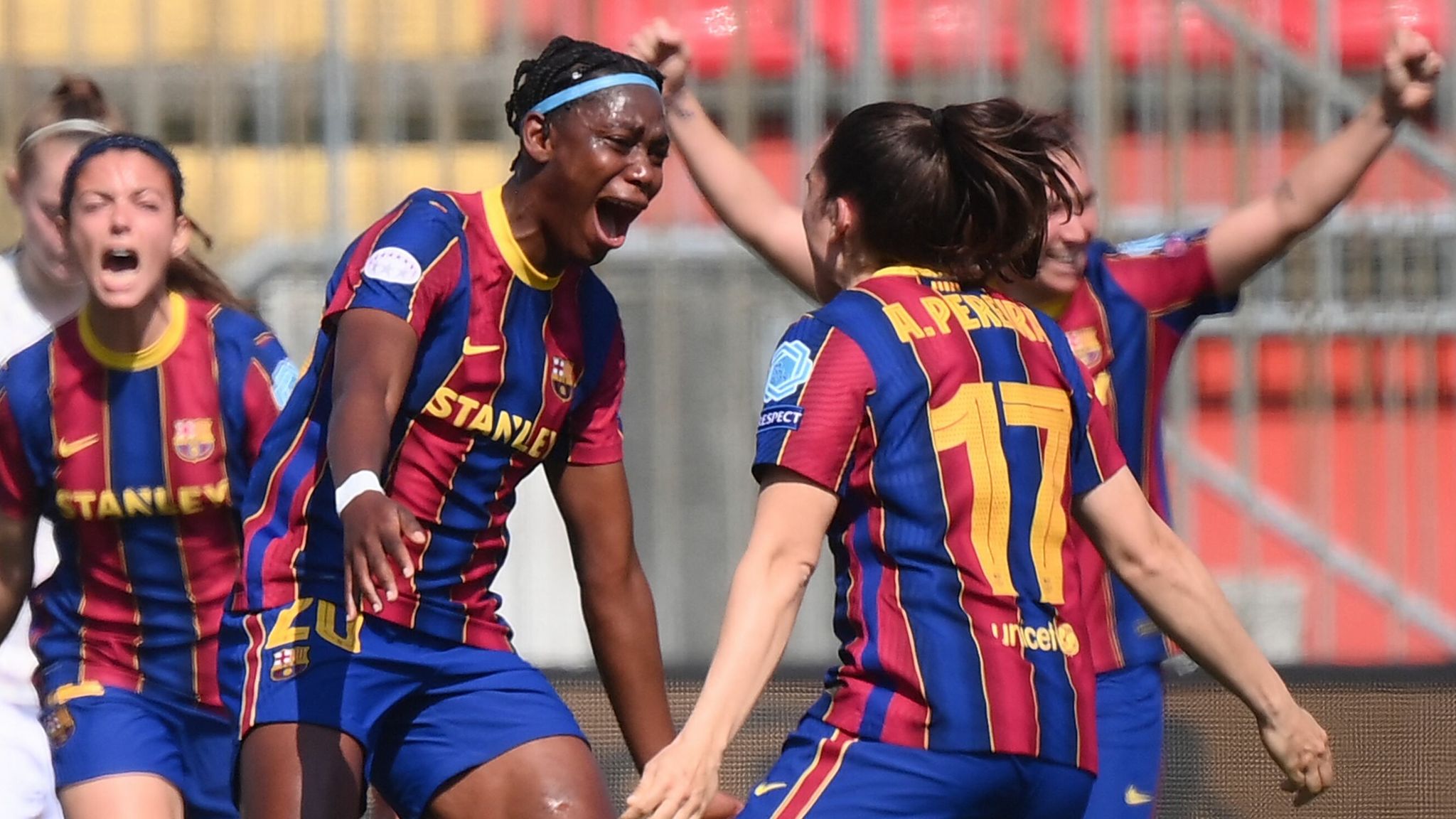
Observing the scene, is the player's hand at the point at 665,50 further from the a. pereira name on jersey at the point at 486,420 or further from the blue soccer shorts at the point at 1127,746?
the blue soccer shorts at the point at 1127,746

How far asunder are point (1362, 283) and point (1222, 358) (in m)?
0.54

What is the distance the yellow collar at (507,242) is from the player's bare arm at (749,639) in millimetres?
952

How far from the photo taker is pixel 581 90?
12.1 feet

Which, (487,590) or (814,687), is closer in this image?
(487,590)

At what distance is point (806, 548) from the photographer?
9.37 ft

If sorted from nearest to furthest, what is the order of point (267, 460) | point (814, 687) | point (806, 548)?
point (806, 548)
point (267, 460)
point (814, 687)

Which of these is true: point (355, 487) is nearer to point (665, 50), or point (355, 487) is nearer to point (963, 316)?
point (963, 316)

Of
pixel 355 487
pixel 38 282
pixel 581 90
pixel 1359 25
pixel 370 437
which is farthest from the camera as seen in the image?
pixel 1359 25

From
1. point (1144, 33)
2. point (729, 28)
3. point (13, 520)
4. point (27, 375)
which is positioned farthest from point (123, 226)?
point (1144, 33)

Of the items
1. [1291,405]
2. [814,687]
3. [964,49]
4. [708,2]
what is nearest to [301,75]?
[708,2]

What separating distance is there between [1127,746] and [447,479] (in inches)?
57.2

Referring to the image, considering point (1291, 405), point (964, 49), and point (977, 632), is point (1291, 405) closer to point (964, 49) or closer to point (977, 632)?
point (964, 49)

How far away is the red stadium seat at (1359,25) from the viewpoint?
722cm

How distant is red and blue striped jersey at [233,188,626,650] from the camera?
3.62 meters
